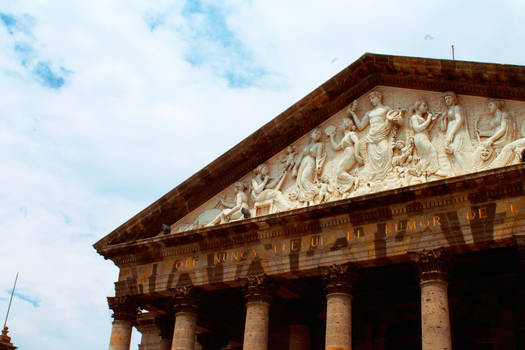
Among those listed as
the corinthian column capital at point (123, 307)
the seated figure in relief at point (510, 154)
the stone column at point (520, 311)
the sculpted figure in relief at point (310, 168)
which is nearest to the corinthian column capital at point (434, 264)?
the seated figure in relief at point (510, 154)

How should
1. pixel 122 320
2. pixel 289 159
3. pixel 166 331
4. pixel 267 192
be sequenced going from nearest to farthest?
pixel 267 192 → pixel 289 159 → pixel 122 320 → pixel 166 331

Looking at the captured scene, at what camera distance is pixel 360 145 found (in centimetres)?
1945

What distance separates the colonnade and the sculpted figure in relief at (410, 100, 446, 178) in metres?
2.34

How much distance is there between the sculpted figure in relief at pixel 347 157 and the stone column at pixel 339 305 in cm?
235

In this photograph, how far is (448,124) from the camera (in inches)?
727

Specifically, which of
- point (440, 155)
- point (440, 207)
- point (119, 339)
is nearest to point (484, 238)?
point (440, 207)

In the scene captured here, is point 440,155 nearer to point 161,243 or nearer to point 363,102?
point 363,102

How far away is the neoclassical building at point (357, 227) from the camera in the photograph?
17.0 meters

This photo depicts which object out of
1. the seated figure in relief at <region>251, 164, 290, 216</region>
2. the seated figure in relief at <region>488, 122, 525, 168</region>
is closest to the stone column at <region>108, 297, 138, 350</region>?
the seated figure in relief at <region>251, 164, 290, 216</region>

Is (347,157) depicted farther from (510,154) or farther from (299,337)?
(299,337)

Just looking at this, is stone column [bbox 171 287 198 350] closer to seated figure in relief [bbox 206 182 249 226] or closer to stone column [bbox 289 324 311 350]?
seated figure in relief [bbox 206 182 249 226]

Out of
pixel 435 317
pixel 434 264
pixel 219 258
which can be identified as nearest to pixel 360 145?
pixel 434 264

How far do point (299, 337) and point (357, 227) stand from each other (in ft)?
17.7

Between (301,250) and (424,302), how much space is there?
3.86m
